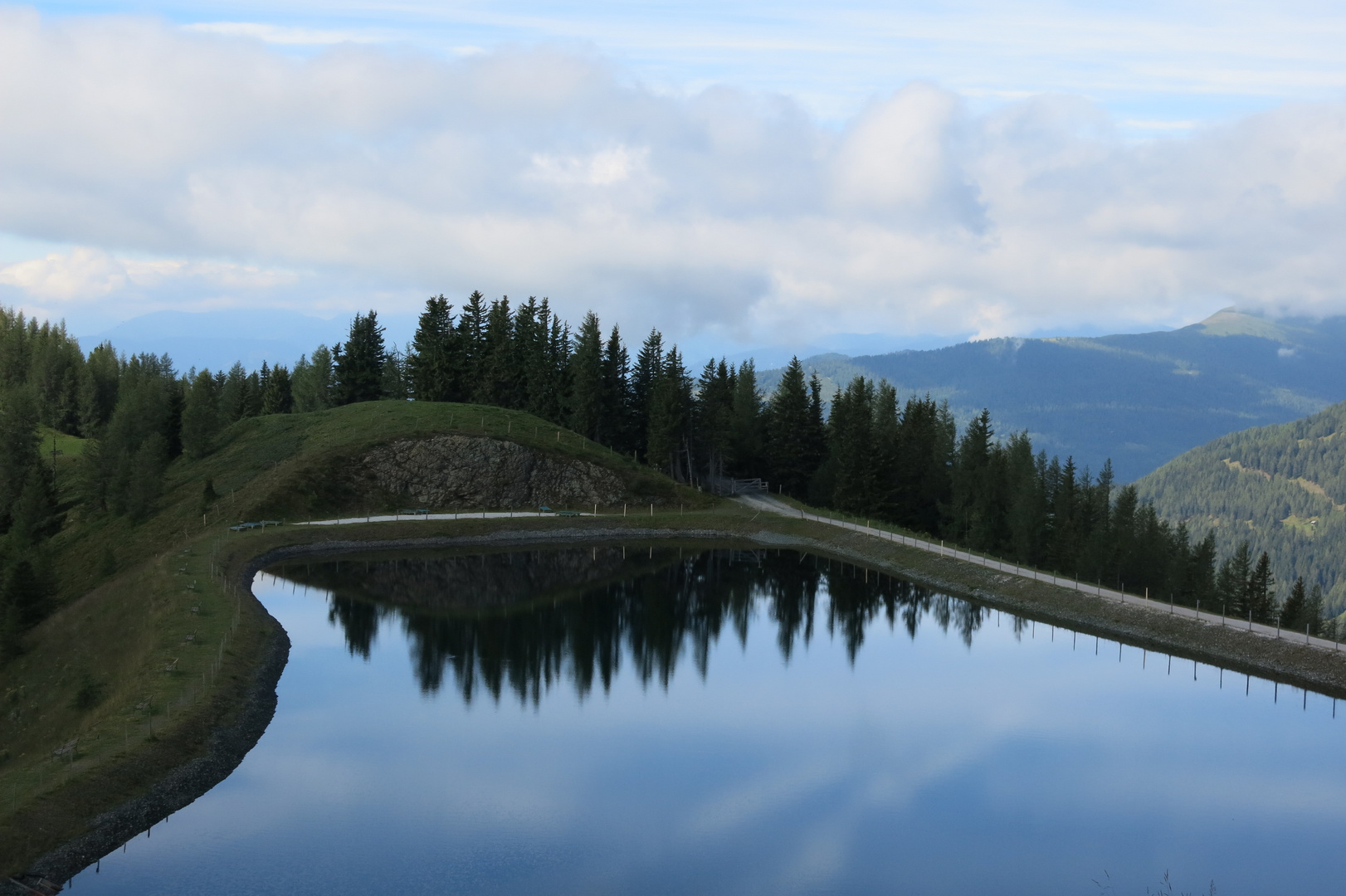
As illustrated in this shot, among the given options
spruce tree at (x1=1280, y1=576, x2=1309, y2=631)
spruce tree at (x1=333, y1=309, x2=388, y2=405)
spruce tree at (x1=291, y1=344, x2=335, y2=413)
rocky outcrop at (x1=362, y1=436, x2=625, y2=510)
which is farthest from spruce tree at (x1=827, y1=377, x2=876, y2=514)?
spruce tree at (x1=291, y1=344, x2=335, y2=413)

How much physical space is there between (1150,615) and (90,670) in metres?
65.6

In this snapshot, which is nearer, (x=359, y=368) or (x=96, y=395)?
(x=359, y=368)

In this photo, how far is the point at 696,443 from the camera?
134m

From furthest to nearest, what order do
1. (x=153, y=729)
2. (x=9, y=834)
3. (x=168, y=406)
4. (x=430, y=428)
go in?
1. (x=168, y=406)
2. (x=430, y=428)
3. (x=153, y=729)
4. (x=9, y=834)

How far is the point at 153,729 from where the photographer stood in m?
42.7

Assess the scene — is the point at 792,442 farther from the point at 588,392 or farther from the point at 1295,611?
the point at 1295,611

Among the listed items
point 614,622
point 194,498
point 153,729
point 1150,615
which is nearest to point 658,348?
point 194,498

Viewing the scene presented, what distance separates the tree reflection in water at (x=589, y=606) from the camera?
6272 centimetres

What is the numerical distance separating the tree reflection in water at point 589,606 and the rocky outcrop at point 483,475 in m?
14.4

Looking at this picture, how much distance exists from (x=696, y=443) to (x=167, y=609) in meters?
80.2

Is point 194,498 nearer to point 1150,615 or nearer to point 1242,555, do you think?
point 1150,615

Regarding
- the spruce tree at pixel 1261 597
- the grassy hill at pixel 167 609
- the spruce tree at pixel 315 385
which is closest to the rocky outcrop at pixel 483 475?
the grassy hill at pixel 167 609

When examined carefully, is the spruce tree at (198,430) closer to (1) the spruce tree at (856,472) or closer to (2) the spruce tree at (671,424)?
(2) the spruce tree at (671,424)

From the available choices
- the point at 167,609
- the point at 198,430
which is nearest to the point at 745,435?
the point at 198,430
